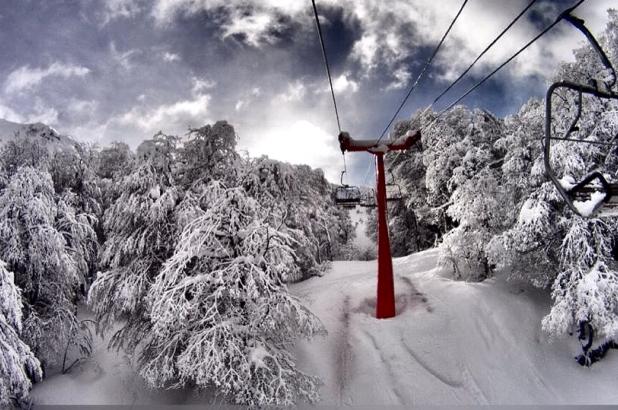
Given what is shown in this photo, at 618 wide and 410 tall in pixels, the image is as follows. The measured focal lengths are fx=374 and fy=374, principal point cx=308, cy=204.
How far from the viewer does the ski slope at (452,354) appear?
1184 centimetres

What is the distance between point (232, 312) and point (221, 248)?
1.57 metres

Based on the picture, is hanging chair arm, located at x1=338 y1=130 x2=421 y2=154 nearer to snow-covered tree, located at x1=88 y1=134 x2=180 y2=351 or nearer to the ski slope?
the ski slope

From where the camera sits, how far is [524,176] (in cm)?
1505

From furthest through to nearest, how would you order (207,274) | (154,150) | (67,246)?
(67,246)
(154,150)
(207,274)

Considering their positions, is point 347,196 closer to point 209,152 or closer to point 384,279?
point 384,279

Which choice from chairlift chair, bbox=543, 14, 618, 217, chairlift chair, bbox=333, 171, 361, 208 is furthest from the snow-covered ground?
A: chairlift chair, bbox=543, 14, 618, 217

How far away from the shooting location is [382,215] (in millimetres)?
15867

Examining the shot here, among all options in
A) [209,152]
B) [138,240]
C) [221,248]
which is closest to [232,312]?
[221,248]

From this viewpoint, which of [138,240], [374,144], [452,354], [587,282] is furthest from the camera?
[374,144]

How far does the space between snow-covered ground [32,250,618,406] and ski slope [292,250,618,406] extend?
3 cm

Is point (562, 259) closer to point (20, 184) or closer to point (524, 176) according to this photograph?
point (524, 176)

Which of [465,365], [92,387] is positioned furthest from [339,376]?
[92,387]

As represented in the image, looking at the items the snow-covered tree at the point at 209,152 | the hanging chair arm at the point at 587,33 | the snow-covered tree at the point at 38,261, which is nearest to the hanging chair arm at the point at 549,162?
the hanging chair arm at the point at 587,33

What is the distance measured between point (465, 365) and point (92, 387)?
492 inches
